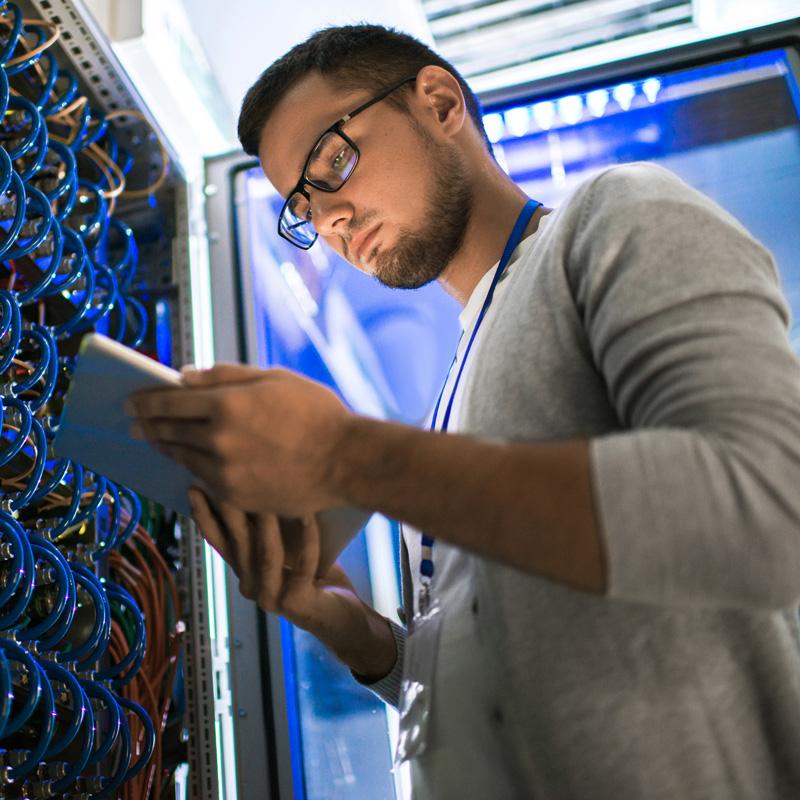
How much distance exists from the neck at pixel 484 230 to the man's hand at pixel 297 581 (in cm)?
50

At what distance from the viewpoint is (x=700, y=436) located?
69 cm

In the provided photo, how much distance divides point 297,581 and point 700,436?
22.4 inches

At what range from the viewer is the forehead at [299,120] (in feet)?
4.42

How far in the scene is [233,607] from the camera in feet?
5.29

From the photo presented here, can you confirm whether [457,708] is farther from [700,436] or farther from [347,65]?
[347,65]

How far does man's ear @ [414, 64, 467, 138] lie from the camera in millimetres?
1381

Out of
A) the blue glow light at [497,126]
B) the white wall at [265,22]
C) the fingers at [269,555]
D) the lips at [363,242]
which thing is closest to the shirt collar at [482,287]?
A: the lips at [363,242]

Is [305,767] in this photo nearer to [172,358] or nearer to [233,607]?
[233,607]

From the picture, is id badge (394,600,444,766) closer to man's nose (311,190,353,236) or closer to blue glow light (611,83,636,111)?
man's nose (311,190,353,236)

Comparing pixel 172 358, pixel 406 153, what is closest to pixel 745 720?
pixel 406 153

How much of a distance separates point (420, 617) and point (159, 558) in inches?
27.6

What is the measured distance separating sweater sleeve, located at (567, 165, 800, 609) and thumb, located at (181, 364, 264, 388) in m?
0.31

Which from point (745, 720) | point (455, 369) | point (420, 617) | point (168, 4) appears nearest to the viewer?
point (745, 720)

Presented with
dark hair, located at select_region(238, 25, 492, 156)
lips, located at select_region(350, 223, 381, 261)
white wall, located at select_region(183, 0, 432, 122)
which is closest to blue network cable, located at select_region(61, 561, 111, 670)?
lips, located at select_region(350, 223, 381, 261)
